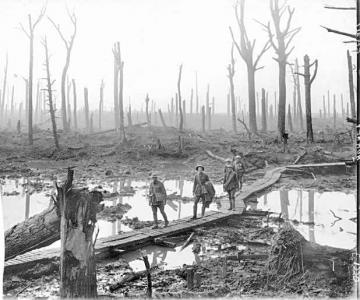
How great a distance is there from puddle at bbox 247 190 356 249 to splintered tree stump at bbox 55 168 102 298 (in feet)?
17.1

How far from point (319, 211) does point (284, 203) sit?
144 cm

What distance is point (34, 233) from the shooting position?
3.74 m

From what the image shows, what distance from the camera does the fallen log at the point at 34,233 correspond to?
366 centimetres

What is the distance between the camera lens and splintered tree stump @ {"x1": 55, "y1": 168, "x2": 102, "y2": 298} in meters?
3.39

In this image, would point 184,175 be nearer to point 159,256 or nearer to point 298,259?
point 159,256

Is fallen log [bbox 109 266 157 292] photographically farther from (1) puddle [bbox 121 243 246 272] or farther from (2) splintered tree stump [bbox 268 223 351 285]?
(2) splintered tree stump [bbox 268 223 351 285]

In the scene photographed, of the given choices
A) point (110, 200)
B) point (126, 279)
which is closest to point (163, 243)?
point (126, 279)

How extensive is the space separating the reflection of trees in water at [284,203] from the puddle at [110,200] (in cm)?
196

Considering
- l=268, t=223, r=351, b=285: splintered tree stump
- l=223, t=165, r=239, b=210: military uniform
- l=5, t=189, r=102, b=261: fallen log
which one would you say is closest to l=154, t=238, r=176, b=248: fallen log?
l=268, t=223, r=351, b=285: splintered tree stump

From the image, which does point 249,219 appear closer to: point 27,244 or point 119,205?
point 119,205

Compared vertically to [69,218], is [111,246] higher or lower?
lower

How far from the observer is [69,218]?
3.43m

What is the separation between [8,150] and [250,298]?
54.8 feet

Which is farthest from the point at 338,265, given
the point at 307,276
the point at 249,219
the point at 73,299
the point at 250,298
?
the point at 249,219
